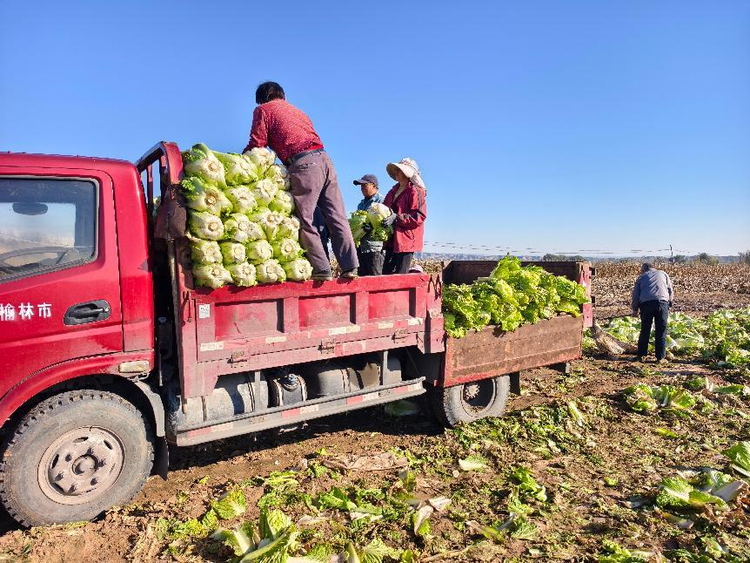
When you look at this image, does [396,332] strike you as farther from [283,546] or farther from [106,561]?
[106,561]

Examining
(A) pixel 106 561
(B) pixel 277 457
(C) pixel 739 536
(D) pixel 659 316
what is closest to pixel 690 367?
(D) pixel 659 316

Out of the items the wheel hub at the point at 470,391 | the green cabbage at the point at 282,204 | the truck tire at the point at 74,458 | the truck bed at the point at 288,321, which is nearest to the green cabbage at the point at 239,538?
the truck tire at the point at 74,458

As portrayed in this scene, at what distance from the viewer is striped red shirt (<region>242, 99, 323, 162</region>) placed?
4688mm

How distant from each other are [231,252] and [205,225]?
0.29 meters

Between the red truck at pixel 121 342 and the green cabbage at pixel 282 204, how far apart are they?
2.21 ft

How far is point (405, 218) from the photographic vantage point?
602 centimetres

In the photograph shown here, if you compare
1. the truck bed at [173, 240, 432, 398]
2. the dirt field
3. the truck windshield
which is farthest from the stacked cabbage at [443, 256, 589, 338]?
the truck windshield

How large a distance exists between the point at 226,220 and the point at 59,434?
6.56ft

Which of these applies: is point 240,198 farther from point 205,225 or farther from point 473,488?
point 473,488

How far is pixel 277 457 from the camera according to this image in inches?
204

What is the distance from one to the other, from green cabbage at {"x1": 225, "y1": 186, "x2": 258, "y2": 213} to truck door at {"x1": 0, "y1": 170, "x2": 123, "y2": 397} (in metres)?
0.91

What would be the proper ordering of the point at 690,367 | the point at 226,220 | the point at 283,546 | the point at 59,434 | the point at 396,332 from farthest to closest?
the point at 690,367, the point at 396,332, the point at 226,220, the point at 59,434, the point at 283,546

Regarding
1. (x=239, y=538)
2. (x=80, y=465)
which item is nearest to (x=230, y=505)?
(x=239, y=538)

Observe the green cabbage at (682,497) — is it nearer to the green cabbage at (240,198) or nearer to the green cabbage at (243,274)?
the green cabbage at (243,274)
